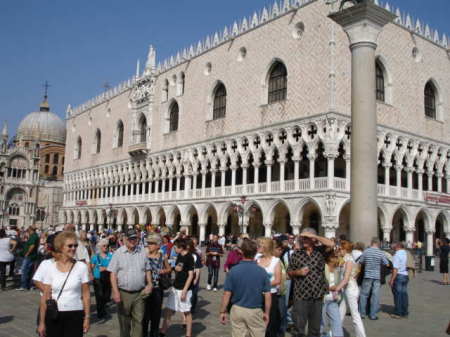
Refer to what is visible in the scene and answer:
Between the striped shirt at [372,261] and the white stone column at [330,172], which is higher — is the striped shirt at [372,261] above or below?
below

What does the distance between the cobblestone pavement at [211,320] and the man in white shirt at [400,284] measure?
201 mm

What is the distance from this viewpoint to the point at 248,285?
15.0ft

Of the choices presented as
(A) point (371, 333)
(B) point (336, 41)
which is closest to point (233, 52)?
(B) point (336, 41)

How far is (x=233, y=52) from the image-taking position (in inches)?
1219

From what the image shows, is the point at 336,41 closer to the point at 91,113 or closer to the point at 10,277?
the point at 10,277

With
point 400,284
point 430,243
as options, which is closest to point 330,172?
point 430,243

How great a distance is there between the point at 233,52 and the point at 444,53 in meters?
13.5

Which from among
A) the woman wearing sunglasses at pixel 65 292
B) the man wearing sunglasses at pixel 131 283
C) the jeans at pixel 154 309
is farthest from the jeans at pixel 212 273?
the woman wearing sunglasses at pixel 65 292

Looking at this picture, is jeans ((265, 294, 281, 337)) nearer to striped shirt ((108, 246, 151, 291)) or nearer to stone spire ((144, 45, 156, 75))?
striped shirt ((108, 246, 151, 291))

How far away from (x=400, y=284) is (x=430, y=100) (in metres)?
24.2

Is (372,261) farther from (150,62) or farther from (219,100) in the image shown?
(150,62)

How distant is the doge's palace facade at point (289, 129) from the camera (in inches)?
968

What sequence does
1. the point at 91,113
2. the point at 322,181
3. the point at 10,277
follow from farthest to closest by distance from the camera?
the point at 91,113, the point at 322,181, the point at 10,277

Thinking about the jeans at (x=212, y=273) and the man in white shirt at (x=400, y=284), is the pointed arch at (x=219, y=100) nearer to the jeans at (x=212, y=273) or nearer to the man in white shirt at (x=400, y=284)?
the jeans at (x=212, y=273)
